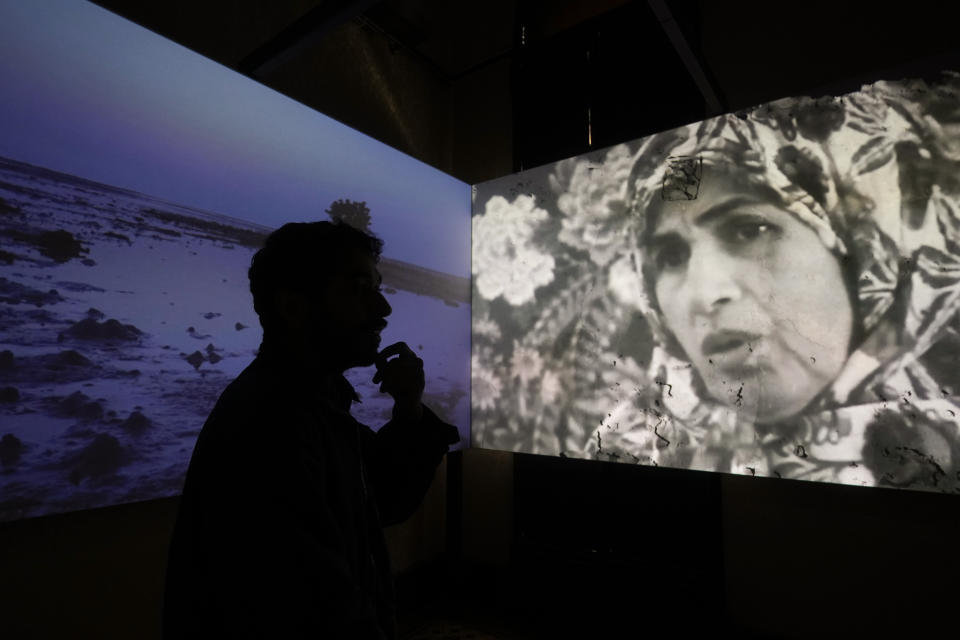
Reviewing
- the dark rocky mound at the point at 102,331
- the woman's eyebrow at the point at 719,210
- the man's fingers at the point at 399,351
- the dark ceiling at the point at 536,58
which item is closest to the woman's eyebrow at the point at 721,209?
the woman's eyebrow at the point at 719,210

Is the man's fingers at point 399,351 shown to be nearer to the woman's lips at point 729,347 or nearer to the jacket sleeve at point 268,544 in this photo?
the jacket sleeve at point 268,544

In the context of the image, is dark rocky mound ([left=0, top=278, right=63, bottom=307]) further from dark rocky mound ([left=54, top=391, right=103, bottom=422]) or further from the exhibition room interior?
dark rocky mound ([left=54, top=391, right=103, bottom=422])

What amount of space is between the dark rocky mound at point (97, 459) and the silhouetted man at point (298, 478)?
751 mm

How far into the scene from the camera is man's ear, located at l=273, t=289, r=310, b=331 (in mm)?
1036

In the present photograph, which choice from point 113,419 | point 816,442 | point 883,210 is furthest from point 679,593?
point 113,419

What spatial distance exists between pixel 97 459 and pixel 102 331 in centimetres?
36

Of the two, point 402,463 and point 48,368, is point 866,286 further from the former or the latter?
point 48,368

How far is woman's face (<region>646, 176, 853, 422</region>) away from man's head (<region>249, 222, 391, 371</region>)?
4.30 feet

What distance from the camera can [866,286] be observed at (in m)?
1.58

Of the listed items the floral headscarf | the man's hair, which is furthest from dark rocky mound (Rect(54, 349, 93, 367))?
the floral headscarf

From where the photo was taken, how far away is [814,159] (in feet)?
5.52

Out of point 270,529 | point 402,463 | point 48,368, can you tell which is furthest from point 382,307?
point 48,368

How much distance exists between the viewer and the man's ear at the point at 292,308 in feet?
3.40

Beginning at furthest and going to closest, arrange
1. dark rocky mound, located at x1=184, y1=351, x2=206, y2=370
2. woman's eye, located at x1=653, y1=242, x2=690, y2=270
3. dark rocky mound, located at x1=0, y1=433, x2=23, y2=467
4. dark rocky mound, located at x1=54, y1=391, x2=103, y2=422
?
woman's eye, located at x1=653, y1=242, x2=690, y2=270 < dark rocky mound, located at x1=184, y1=351, x2=206, y2=370 < dark rocky mound, located at x1=54, y1=391, x2=103, y2=422 < dark rocky mound, located at x1=0, y1=433, x2=23, y2=467
